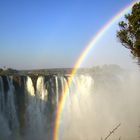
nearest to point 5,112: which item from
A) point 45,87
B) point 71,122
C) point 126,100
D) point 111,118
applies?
point 45,87

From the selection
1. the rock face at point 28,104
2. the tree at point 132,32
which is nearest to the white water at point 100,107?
the rock face at point 28,104

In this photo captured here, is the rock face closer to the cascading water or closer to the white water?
the cascading water

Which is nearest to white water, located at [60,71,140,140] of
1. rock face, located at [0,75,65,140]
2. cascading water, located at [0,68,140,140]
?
cascading water, located at [0,68,140,140]

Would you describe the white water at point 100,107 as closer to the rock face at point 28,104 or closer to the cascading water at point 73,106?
the cascading water at point 73,106

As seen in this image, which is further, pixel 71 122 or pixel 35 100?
pixel 71 122

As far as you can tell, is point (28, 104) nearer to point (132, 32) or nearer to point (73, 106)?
point (73, 106)

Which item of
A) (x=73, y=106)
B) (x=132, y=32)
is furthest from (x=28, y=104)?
(x=132, y=32)

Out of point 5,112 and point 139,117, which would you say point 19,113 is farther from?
point 139,117

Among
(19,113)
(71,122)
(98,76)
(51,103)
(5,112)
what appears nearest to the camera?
(5,112)
